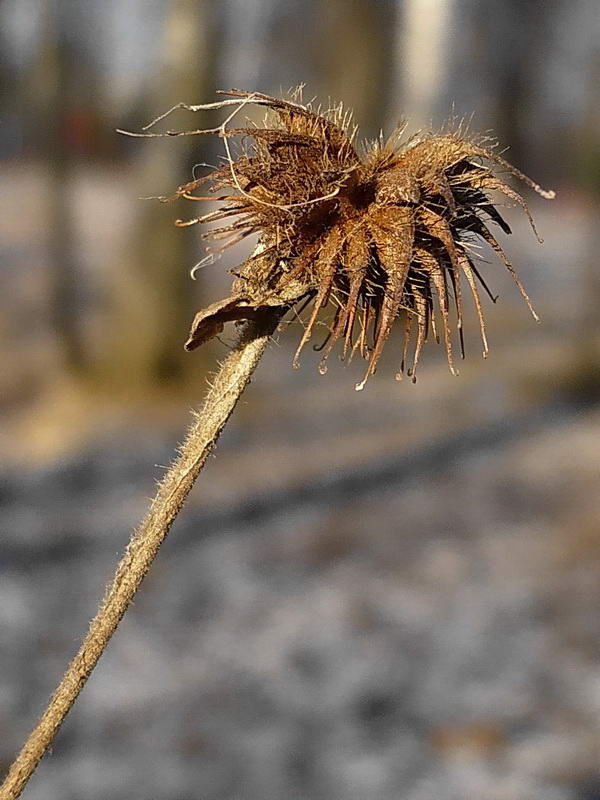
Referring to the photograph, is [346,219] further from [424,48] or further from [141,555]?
[424,48]

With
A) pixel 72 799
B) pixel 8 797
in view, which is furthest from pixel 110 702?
pixel 8 797

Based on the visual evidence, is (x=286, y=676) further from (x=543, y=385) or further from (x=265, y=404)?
(x=543, y=385)

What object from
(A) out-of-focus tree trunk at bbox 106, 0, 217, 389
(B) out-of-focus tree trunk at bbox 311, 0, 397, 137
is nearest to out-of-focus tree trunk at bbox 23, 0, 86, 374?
(A) out-of-focus tree trunk at bbox 106, 0, 217, 389

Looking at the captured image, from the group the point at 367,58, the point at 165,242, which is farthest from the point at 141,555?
the point at 367,58

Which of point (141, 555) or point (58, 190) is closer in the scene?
point (141, 555)

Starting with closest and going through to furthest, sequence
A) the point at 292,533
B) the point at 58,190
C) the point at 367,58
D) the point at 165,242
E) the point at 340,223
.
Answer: the point at 340,223 < the point at 292,533 < the point at 165,242 < the point at 58,190 < the point at 367,58
